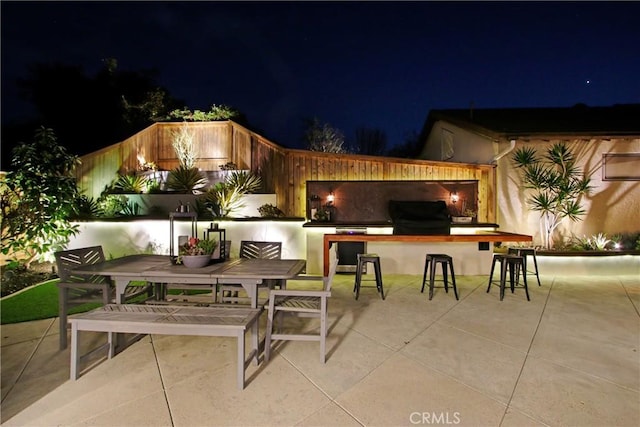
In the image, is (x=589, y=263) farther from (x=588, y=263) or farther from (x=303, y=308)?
(x=303, y=308)

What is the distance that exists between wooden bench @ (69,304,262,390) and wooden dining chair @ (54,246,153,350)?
22.8 inches

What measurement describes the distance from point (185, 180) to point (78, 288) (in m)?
4.85

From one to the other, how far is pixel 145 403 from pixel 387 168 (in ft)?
20.9

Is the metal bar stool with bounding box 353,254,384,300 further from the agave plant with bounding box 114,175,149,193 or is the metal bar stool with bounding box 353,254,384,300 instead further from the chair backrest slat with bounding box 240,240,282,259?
the agave plant with bounding box 114,175,149,193

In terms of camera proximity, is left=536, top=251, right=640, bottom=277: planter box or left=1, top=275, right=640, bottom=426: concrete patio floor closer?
left=1, top=275, right=640, bottom=426: concrete patio floor

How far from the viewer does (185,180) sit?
7.62 m

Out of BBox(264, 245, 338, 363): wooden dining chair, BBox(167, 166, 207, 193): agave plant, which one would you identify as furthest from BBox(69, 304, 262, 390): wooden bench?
BBox(167, 166, 207, 193): agave plant

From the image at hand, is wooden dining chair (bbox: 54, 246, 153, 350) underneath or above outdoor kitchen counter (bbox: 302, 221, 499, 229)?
underneath

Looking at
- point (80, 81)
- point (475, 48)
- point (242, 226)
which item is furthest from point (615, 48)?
point (80, 81)

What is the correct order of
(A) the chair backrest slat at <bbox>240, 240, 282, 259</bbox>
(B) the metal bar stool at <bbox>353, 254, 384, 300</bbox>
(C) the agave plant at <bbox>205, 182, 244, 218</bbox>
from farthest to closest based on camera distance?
(C) the agave plant at <bbox>205, 182, 244, 218</bbox>, (B) the metal bar stool at <bbox>353, 254, 384, 300</bbox>, (A) the chair backrest slat at <bbox>240, 240, 282, 259</bbox>

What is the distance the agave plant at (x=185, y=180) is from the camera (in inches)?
301

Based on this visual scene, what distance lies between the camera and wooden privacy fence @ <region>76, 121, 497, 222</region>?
7168 mm

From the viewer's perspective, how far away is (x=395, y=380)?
238 cm

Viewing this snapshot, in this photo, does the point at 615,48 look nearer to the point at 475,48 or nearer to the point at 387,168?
the point at 475,48
